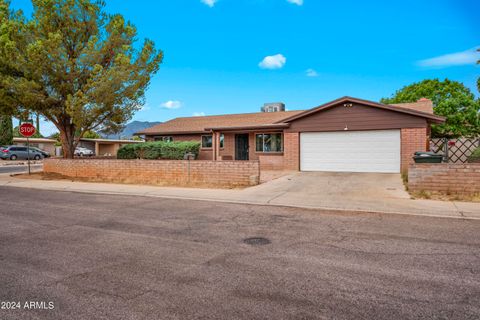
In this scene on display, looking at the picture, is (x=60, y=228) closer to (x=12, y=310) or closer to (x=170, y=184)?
A: (x=12, y=310)

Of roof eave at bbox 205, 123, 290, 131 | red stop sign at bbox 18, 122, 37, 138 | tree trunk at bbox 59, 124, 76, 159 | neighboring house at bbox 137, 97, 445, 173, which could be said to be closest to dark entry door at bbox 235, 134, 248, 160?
neighboring house at bbox 137, 97, 445, 173

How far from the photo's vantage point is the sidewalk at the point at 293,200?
833cm

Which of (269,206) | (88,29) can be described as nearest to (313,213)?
(269,206)

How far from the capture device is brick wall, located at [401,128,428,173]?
54.3 ft

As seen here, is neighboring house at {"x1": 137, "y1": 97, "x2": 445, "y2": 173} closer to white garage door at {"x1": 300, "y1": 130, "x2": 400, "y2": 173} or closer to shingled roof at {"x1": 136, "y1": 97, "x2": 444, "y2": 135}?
white garage door at {"x1": 300, "y1": 130, "x2": 400, "y2": 173}

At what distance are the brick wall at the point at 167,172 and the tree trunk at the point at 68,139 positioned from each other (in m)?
1.36

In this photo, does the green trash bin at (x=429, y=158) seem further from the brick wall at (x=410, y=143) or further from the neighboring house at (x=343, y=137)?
the neighboring house at (x=343, y=137)

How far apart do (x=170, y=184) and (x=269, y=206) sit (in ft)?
20.9

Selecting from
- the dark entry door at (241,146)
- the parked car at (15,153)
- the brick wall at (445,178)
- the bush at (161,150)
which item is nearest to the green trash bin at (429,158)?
the brick wall at (445,178)

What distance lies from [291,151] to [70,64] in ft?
43.6

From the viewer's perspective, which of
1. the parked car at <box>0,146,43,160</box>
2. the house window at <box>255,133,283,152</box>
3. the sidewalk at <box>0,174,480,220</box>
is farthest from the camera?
the parked car at <box>0,146,43,160</box>

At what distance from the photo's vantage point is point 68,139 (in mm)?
20141

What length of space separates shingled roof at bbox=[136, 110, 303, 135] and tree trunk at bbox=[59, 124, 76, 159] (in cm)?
762

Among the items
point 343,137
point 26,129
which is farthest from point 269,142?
point 26,129
